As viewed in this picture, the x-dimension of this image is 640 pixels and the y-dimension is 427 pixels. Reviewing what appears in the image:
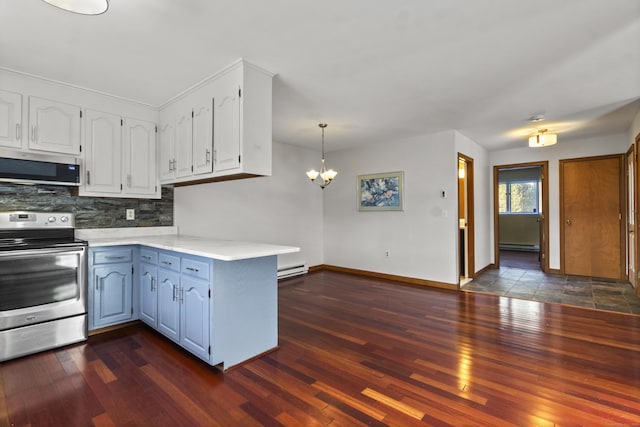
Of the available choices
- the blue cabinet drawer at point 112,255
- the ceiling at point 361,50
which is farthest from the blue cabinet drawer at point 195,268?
the ceiling at point 361,50

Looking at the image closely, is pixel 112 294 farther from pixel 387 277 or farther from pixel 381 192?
pixel 381 192

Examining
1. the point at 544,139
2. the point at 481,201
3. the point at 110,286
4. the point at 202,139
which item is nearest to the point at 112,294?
the point at 110,286

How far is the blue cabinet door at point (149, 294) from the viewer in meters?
2.97

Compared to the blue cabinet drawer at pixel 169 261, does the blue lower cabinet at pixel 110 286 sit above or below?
below

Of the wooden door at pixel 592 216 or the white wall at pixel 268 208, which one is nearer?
the white wall at pixel 268 208

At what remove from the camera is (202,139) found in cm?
303

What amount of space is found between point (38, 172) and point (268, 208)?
304cm

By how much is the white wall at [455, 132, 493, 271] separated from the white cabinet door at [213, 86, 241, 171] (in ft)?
12.6

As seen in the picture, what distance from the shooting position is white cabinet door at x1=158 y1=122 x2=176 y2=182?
11.3ft

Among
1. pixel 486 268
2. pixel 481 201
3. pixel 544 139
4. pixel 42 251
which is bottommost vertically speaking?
pixel 486 268

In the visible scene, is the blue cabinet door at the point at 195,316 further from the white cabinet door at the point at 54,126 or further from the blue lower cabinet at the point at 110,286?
the white cabinet door at the point at 54,126

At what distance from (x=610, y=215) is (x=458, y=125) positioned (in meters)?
3.35

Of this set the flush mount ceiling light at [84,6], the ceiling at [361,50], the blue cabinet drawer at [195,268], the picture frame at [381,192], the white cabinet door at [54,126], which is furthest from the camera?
the picture frame at [381,192]

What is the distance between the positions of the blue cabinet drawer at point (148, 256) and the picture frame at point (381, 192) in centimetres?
376
